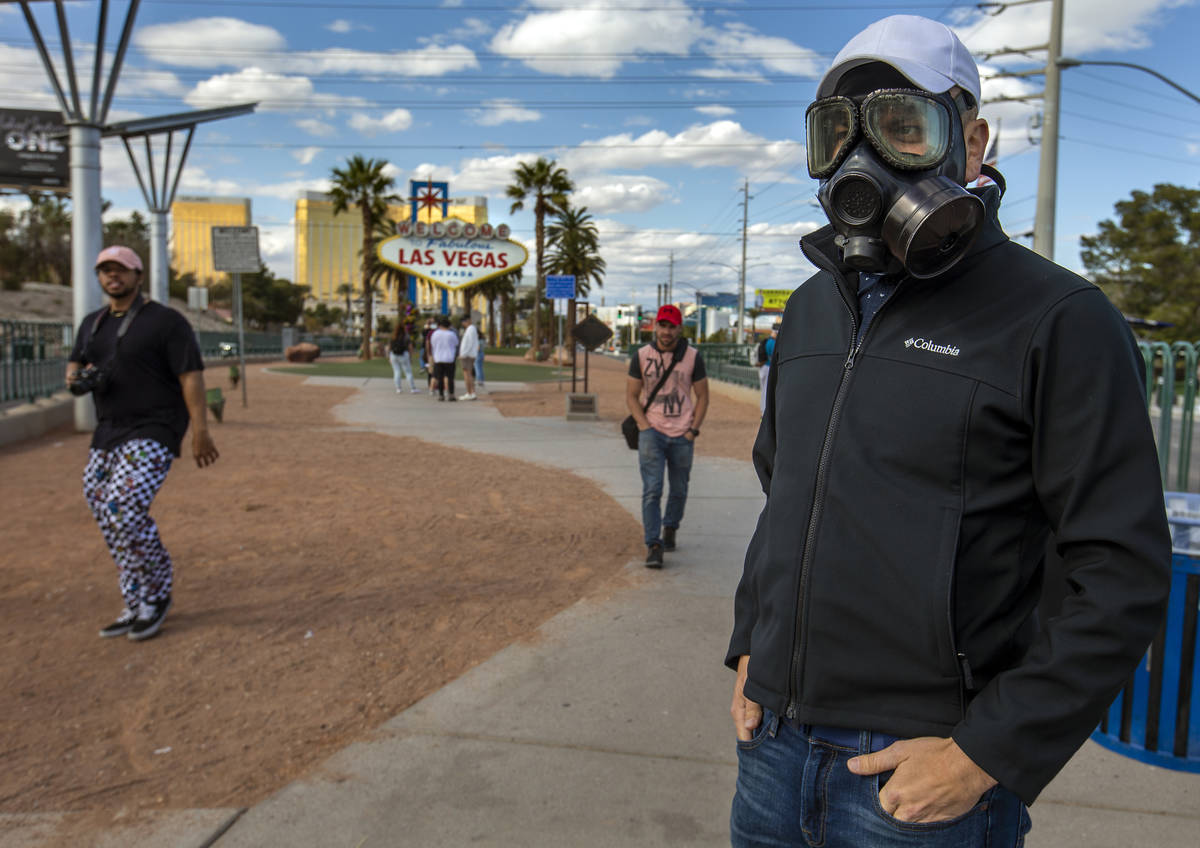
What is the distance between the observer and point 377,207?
4756cm

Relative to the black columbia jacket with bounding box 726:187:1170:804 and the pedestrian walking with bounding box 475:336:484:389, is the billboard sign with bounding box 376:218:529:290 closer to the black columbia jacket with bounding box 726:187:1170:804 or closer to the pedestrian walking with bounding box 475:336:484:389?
the pedestrian walking with bounding box 475:336:484:389

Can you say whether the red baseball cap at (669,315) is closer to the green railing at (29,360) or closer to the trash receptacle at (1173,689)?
the trash receptacle at (1173,689)

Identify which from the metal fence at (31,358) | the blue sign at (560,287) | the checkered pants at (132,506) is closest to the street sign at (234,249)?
the metal fence at (31,358)

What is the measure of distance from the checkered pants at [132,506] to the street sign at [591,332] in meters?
11.5

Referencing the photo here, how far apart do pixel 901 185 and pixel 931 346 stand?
269 millimetres

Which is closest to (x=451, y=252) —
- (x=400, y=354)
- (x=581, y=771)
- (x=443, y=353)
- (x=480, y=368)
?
(x=480, y=368)

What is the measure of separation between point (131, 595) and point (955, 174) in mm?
4614

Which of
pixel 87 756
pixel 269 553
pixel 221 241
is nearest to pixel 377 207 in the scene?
pixel 221 241

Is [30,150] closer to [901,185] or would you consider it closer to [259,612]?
[259,612]

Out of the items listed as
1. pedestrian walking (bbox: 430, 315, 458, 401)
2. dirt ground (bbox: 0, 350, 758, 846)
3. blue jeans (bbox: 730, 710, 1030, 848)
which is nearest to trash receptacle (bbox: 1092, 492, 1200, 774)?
blue jeans (bbox: 730, 710, 1030, 848)

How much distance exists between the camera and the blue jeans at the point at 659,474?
Answer: 639cm

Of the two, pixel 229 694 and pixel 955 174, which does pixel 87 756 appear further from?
pixel 955 174

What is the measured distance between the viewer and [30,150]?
37.2m

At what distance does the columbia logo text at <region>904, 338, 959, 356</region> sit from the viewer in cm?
142
